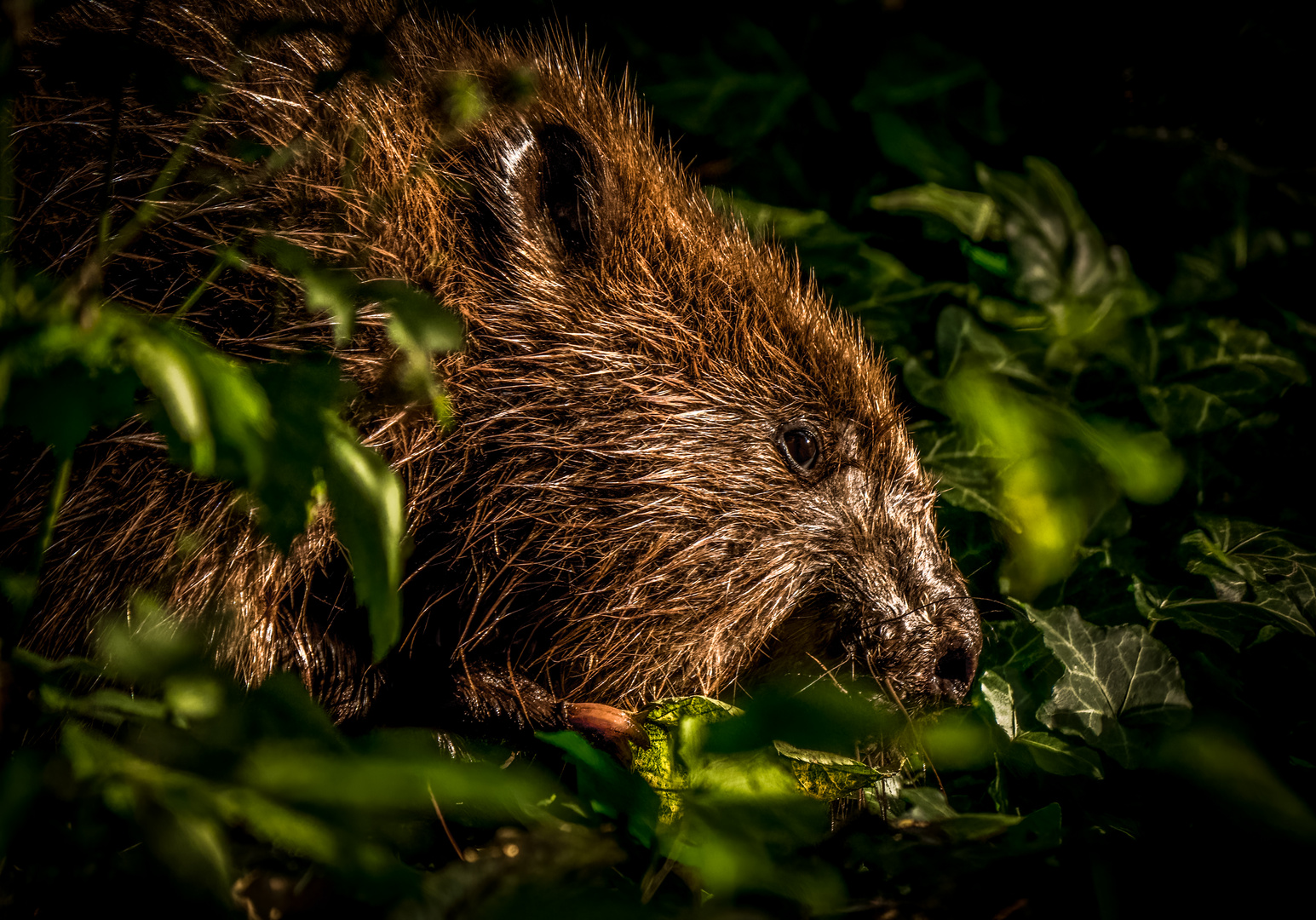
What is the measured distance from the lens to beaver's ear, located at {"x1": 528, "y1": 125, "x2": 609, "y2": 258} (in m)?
1.94

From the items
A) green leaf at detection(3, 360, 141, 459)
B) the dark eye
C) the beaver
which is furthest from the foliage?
the dark eye

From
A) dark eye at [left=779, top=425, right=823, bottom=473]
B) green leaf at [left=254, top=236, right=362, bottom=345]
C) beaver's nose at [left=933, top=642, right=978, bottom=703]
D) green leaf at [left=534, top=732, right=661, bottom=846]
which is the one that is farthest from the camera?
dark eye at [left=779, top=425, right=823, bottom=473]

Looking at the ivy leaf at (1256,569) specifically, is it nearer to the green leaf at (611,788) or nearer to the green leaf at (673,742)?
the green leaf at (673,742)

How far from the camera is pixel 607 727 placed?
5.73 ft

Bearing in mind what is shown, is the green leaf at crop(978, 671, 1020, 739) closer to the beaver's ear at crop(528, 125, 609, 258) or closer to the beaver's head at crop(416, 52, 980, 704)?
the beaver's head at crop(416, 52, 980, 704)

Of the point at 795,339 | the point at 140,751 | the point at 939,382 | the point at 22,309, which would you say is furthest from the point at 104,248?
the point at 939,382

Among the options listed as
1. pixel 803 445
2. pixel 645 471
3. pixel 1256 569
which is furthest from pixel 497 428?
pixel 1256 569

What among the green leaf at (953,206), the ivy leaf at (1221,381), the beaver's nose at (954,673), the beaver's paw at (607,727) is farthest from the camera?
the green leaf at (953,206)

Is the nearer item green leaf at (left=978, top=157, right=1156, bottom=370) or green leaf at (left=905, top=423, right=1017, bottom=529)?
green leaf at (left=905, top=423, right=1017, bottom=529)

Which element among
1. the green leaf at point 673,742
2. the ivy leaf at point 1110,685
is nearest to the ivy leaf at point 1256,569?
the ivy leaf at point 1110,685

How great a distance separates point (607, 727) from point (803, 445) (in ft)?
2.50

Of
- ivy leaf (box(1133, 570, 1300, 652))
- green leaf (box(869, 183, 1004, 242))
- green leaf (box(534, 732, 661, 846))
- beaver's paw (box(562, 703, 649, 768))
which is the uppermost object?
green leaf (box(869, 183, 1004, 242))

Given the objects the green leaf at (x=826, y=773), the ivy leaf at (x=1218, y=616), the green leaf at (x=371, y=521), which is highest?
the green leaf at (x=371, y=521)

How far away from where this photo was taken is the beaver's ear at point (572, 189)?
1.94m
